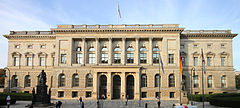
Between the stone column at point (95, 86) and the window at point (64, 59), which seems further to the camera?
the window at point (64, 59)

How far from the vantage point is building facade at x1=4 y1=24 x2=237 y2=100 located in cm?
5034

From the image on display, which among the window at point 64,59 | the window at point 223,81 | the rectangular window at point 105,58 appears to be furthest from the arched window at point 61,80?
the window at point 223,81

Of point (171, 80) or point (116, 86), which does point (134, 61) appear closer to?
point (116, 86)

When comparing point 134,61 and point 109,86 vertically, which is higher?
point 134,61

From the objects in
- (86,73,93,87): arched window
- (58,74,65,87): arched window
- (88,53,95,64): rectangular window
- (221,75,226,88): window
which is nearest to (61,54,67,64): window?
(58,74,65,87): arched window

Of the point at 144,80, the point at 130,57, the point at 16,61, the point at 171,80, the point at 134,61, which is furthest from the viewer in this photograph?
the point at 16,61

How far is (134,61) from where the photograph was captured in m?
52.0

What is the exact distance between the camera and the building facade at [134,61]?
50.3 metres

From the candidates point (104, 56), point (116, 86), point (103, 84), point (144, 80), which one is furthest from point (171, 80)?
point (104, 56)

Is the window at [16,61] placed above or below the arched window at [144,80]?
above

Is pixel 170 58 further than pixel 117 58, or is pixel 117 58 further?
pixel 117 58

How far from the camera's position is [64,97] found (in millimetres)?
50406

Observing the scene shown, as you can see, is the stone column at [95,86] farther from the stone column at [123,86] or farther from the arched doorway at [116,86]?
the stone column at [123,86]

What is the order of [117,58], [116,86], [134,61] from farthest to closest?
[117,58], [134,61], [116,86]
